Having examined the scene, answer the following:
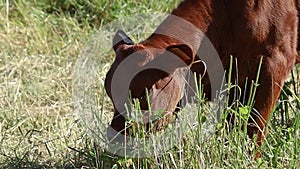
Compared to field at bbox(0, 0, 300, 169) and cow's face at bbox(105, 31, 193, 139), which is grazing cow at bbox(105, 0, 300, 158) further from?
field at bbox(0, 0, 300, 169)

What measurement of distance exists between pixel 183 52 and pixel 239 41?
0.46 meters

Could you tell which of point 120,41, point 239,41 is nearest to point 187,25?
point 239,41

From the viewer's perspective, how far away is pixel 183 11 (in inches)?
181

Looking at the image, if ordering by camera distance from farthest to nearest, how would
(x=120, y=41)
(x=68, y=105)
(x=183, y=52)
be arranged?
(x=68, y=105)
(x=120, y=41)
(x=183, y=52)

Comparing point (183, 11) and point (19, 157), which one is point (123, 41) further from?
point (19, 157)

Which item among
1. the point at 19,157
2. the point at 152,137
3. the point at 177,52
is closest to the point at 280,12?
the point at 177,52

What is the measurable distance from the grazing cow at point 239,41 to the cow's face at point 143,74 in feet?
0.07

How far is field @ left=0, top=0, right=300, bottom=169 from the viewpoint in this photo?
4102mm

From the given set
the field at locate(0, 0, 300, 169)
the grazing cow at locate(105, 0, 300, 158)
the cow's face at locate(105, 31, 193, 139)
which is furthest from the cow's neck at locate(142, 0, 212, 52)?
the field at locate(0, 0, 300, 169)

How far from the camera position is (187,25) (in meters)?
4.53

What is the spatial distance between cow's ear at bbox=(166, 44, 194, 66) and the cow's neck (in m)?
0.22

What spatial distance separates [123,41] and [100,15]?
316cm

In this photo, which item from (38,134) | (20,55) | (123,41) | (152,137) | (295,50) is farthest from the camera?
(20,55)

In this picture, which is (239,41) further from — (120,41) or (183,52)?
(120,41)
